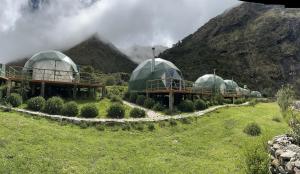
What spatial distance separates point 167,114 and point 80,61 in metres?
107

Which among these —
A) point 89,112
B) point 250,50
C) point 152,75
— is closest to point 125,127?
point 89,112

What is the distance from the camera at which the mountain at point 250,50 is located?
420ft

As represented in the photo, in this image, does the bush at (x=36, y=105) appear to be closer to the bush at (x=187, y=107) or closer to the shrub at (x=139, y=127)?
the shrub at (x=139, y=127)

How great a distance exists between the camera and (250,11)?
164 metres

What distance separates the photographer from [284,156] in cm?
1811

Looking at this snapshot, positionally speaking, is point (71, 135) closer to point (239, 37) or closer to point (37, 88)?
point (37, 88)

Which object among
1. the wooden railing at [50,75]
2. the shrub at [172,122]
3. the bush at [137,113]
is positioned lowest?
the shrub at [172,122]

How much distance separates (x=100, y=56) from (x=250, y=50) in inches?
2278

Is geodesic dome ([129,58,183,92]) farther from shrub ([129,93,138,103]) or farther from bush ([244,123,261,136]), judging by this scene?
bush ([244,123,261,136])

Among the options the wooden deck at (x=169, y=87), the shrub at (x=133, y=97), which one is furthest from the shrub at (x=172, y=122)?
the shrub at (x=133, y=97)

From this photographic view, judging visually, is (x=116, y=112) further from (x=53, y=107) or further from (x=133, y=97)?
(x=133, y=97)

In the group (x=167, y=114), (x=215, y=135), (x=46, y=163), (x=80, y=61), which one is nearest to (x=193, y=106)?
(x=167, y=114)

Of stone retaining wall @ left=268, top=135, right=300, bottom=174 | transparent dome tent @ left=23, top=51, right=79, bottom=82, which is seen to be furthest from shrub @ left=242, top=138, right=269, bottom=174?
transparent dome tent @ left=23, top=51, right=79, bottom=82

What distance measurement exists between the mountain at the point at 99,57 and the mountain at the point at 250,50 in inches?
706
